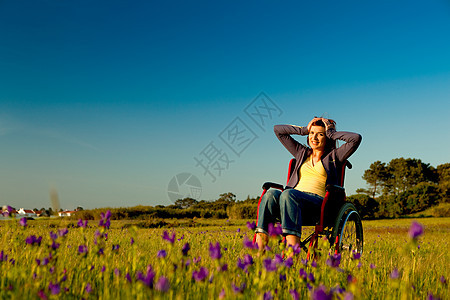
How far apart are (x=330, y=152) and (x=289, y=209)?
3.97ft

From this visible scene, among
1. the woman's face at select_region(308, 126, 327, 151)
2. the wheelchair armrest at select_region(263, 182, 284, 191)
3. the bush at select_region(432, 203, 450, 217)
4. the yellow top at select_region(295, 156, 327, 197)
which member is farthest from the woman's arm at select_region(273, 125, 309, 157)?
the bush at select_region(432, 203, 450, 217)

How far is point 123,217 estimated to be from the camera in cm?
1334

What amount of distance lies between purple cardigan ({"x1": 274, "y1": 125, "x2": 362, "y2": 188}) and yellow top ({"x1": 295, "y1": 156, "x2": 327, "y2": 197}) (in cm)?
7

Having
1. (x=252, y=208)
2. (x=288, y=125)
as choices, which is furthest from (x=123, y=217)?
(x=288, y=125)

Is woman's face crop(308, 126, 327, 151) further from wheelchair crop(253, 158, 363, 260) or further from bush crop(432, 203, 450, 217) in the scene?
bush crop(432, 203, 450, 217)

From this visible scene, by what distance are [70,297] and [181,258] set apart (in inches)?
24.6

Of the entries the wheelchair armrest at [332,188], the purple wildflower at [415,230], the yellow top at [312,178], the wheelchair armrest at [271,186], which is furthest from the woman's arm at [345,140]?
the purple wildflower at [415,230]

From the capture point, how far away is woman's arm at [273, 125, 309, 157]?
15.0 ft

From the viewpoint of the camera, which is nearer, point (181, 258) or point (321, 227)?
point (181, 258)

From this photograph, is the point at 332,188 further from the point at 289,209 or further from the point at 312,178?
the point at 312,178

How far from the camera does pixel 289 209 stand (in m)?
3.52

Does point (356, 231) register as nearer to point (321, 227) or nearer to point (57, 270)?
point (321, 227)

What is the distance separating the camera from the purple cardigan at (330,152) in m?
4.16

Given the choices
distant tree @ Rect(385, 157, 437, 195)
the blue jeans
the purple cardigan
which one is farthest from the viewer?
distant tree @ Rect(385, 157, 437, 195)
